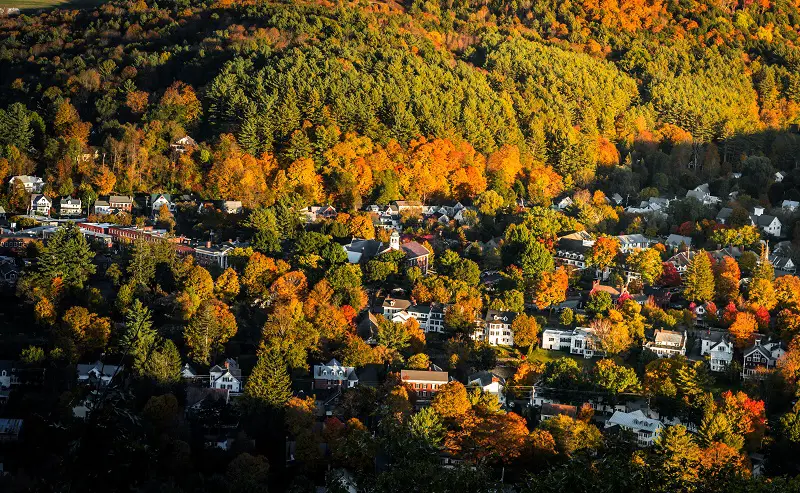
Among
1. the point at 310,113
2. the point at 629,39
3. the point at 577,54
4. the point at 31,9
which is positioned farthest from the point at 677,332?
the point at 31,9

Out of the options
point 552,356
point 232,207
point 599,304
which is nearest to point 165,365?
point 552,356

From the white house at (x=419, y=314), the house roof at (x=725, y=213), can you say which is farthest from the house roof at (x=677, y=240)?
the white house at (x=419, y=314)

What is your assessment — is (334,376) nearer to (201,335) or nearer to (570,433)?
(201,335)

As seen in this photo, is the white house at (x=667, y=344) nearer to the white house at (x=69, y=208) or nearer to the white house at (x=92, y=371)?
the white house at (x=92, y=371)

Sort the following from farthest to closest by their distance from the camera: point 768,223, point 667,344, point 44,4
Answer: point 44,4 < point 768,223 < point 667,344

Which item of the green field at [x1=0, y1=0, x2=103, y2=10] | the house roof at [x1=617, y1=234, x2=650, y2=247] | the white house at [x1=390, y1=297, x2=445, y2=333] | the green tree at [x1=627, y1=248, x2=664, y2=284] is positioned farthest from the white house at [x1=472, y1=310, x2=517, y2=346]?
the green field at [x1=0, y1=0, x2=103, y2=10]

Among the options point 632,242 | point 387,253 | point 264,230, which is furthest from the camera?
point 632,242
